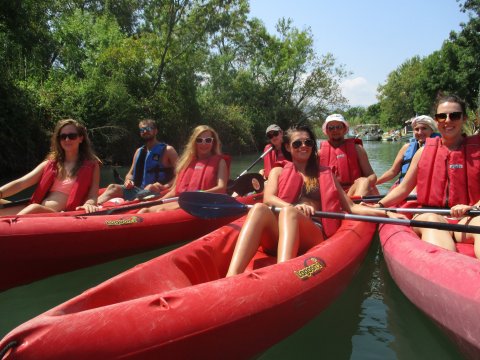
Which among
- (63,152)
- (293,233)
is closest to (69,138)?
(63,152)

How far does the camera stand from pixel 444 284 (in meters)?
2.18

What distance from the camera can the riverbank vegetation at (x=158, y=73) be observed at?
12469 mm

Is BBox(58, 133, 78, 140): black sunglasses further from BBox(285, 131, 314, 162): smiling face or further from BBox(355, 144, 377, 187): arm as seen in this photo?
BBox(355, 144, 377, 187): arm

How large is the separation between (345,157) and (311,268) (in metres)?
2.95

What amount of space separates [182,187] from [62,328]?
3251 millimetres

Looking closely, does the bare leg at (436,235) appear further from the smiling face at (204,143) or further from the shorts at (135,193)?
the shorts at (135,193)

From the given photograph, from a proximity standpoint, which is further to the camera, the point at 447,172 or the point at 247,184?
the point at 247,184

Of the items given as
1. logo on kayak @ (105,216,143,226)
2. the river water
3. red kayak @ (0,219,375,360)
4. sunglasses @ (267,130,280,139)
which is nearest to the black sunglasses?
logo on kayak @ (105,216,143,226)

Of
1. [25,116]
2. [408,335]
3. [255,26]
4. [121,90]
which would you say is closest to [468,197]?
[408,335]

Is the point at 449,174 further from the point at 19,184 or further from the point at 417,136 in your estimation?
the point at 19,184

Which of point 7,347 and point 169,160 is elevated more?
point 169,160

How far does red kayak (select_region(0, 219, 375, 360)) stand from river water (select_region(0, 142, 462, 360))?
0.91ft

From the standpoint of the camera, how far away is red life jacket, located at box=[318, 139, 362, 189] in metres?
5.20

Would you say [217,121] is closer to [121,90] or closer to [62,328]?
[121,90]
